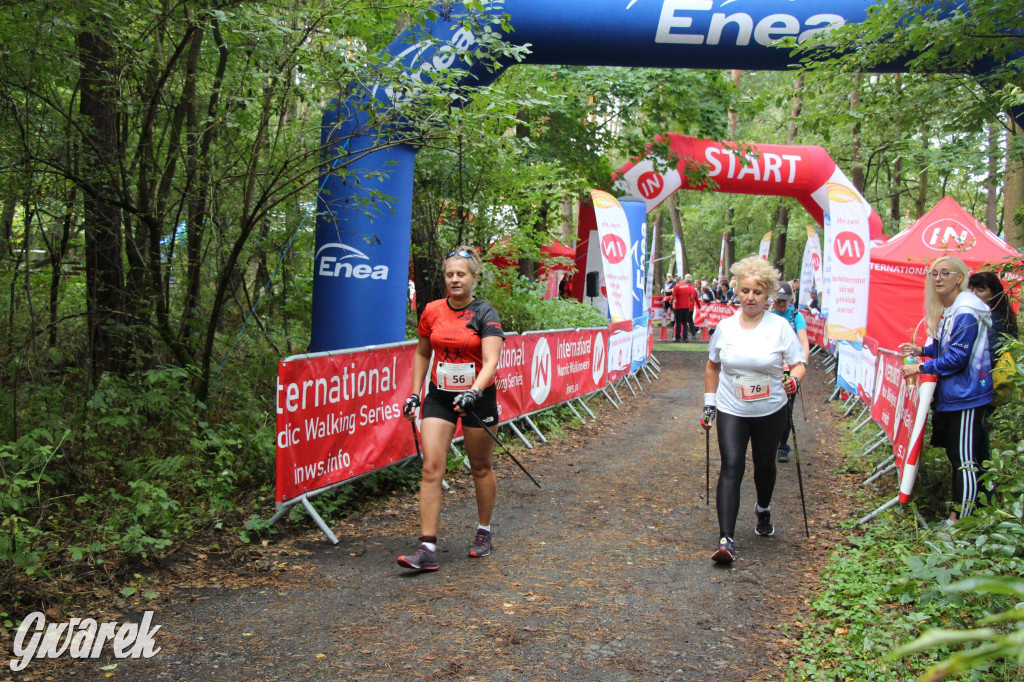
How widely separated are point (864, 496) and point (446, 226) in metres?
6.22

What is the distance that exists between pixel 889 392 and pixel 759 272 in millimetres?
3482

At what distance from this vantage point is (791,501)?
7.36m

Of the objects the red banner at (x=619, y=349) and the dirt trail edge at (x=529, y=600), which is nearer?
the dirt trail edge at (x=529, y=600)

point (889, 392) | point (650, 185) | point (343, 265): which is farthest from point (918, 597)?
point (650, 185)

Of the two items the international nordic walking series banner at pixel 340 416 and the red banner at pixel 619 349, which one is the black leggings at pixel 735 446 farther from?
the red banner at pixel 619 349

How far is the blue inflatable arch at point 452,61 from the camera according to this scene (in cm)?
756

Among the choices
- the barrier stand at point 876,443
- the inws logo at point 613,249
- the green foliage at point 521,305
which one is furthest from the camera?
the inws logo at point 613,249

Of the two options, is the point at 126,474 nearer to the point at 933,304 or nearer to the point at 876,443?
the point at 933,304

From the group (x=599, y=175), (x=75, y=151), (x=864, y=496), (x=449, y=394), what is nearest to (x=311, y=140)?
(x=75, y=151)

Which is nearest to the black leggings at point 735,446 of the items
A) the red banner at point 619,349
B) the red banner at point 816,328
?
the red banner at point 619,349

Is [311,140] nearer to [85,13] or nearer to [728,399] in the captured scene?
[85,13]

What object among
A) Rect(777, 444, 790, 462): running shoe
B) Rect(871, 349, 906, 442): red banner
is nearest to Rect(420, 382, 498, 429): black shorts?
Rect(871, 349, 906, 442): red banner

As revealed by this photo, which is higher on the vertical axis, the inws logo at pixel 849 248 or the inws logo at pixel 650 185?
the inws logo at pixel 650 185

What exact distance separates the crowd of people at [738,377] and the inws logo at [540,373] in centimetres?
449
